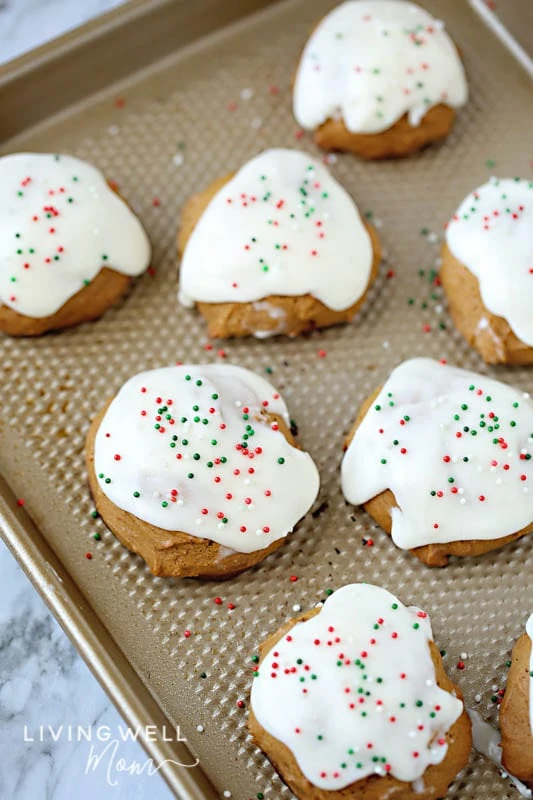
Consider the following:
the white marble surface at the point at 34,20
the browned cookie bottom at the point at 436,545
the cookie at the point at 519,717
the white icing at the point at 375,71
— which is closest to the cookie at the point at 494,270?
the white icing at the point at 375,71

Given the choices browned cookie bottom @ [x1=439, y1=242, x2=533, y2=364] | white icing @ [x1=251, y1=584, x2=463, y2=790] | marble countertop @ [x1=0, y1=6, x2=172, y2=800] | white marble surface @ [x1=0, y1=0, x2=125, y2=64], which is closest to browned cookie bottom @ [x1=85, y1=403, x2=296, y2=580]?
white icing @ [x1=251, y1=584, x2=463, y2=790]

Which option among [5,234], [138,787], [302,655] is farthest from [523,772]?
[5,234]

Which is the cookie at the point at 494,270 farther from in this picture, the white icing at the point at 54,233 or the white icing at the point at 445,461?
the white icing at the point at 54,233

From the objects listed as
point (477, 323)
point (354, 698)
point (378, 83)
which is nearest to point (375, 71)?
point (378, 83)

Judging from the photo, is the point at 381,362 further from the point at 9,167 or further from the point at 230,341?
the point at 9,167

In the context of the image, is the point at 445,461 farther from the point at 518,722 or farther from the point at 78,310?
the point at 78,310

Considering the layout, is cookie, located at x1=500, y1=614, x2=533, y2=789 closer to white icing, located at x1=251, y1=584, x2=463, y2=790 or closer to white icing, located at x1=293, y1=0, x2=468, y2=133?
white icing, located at x1=251, y1=584, x2=463, y2=790

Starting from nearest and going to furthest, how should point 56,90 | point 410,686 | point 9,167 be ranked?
point 410,686 → point 9,167 → point 56,90
